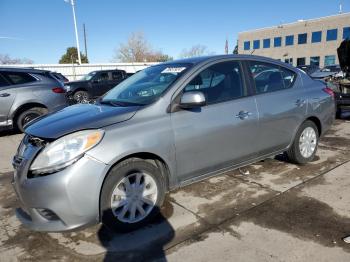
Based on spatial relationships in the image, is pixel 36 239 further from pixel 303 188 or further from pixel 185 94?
pixel 303 188

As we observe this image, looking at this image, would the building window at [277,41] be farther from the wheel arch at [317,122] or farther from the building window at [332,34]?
the wheel arch at [317,122]

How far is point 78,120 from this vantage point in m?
3.00

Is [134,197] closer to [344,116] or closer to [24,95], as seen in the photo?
[24,95]

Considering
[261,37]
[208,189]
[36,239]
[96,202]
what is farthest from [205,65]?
[261,37]

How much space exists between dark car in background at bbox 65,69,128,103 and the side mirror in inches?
503

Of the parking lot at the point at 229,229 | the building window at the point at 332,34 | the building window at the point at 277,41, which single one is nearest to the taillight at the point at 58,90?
the parking lot at the point at 229,229

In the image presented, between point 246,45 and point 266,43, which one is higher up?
point 246,45

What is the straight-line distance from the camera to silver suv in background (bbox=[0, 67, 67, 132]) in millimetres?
7434

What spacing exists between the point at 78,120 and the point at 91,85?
13744mm

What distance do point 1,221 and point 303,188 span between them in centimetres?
356

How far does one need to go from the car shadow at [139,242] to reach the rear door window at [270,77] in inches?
81.6

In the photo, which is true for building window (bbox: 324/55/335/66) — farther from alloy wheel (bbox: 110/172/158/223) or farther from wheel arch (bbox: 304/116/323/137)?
alloy wheel (bbox: 110/172/158/223)

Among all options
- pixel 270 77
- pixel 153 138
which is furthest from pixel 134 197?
pixel 270 77

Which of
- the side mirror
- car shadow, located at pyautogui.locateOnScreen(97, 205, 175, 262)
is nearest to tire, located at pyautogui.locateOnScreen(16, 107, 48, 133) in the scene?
car shadow, located at pyautogui.locateOnScreen(97, 205, 175, 262)
